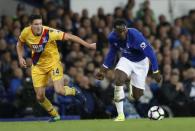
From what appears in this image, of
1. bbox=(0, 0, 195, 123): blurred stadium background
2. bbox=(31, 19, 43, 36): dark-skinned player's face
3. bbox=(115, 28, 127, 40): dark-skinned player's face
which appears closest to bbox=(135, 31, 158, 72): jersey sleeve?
bbox=(115, 28, 127, 40): dark-skinned player's face

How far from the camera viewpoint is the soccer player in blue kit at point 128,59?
1370cm

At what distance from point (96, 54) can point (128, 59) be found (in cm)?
456

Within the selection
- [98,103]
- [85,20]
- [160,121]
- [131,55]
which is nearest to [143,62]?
[131,55]

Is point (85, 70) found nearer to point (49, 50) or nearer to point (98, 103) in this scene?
point (98, 103)

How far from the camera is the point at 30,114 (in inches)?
656

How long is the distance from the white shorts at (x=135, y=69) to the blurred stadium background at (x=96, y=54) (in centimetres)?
237

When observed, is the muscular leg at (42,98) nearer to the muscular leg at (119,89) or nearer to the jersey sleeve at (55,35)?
the jersey sleeve at (55,35)

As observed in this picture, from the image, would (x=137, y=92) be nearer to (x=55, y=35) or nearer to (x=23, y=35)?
(x=55, y=35)

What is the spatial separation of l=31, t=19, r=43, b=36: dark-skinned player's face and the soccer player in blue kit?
4.19ft

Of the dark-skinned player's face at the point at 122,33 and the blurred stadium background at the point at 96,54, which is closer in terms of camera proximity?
the dark-skinned player's face at the point at 122,33

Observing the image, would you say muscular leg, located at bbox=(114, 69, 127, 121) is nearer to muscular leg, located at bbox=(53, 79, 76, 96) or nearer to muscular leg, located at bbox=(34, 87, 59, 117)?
muscular leg, located at bbox=(53, 79, 76, 96)

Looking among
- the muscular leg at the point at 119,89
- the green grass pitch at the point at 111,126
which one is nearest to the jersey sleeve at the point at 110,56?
the muscular leg at the point at 119,89

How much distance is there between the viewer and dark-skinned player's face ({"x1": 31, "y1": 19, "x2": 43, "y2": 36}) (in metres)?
13.6

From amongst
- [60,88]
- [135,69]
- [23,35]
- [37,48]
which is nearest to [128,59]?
[135,69]
